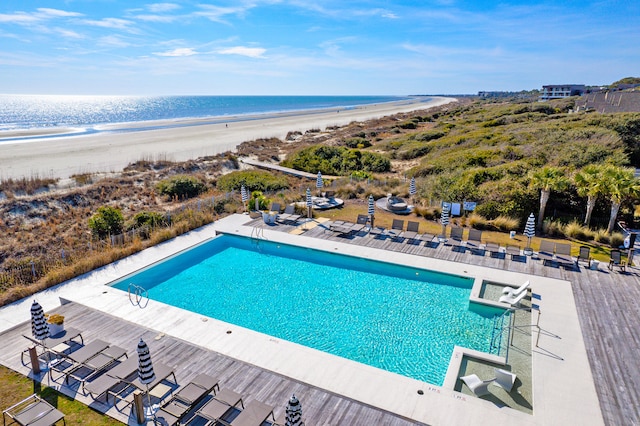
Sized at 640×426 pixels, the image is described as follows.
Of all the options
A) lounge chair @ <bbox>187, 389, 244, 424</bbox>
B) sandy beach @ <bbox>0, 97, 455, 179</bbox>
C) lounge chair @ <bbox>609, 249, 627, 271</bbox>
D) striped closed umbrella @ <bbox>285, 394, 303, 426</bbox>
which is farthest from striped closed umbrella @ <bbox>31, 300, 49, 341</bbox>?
sandy beach @ <bbox>0, 97, 455, 179</bbox>

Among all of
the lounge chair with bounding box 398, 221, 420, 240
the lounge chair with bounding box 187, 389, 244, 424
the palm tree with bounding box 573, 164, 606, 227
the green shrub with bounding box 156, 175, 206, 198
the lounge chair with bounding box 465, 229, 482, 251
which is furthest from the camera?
the green shrub with bounding box 156, 175, 206, 198

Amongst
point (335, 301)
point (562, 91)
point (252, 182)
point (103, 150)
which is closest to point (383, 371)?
point (335, 301)

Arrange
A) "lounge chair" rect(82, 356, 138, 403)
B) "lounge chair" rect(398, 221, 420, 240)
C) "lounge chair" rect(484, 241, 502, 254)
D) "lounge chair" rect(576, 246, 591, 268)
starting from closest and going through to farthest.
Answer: "lounge chair" rect(82, 356, 138, 403) → "lounge chair" rect(576, 246, 591, 268) → "lounge chair" rect(484, 241, 502, 254) → "lounge chair" rect(398, 221, 420, 240)

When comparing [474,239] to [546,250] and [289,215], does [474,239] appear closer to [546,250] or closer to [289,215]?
[546,250]

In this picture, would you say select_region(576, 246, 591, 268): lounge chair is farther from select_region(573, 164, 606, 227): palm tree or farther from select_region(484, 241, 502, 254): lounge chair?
select_region(573, 164, 606, 227): palm tree

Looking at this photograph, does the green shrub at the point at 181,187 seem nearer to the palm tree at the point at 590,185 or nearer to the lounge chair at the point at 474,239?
the lounge chair at the point at 474,239

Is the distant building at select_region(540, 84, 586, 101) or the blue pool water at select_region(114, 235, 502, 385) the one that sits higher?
the distant building at select_region(540, 84, 586, 101)

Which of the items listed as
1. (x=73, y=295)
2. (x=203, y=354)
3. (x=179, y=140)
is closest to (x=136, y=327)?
(x=203, y=354)
